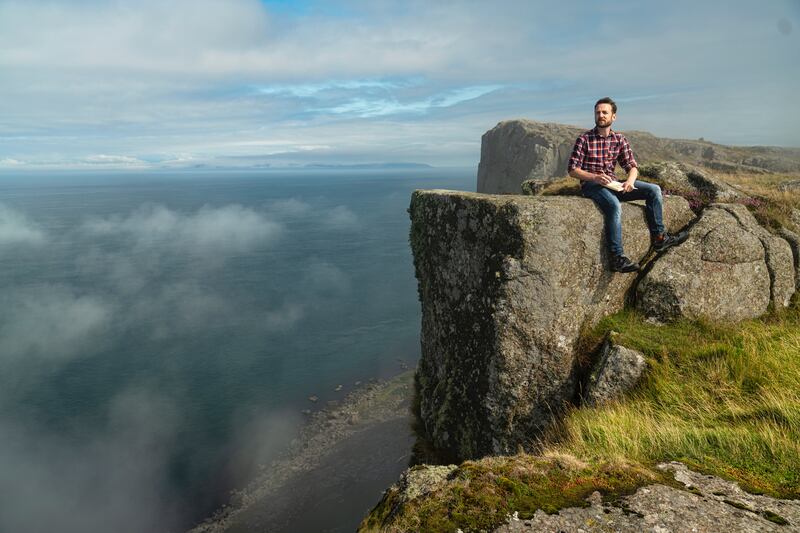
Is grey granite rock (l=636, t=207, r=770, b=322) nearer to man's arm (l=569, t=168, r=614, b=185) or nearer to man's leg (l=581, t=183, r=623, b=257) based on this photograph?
man's leg (l=581, t=183, r=623, b=257)

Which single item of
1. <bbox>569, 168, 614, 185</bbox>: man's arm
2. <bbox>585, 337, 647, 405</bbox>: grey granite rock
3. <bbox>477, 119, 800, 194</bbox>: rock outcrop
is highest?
<bbox>477, 119, 800, 194</bbox>: rock outcrop

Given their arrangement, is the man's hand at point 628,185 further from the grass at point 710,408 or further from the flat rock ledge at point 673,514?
the flat rock ledge at point 673,514

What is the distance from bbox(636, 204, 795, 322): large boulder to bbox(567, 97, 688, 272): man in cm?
68

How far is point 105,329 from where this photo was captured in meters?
84.6

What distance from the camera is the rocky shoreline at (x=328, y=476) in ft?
111

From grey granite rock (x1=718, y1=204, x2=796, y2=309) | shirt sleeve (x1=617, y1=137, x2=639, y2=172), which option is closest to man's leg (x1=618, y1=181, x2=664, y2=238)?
shirt sleeve (x1=617, y1=137, x2=639, y2=172)

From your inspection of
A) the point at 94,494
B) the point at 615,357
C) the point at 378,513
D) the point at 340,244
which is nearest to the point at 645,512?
the point at 378,513

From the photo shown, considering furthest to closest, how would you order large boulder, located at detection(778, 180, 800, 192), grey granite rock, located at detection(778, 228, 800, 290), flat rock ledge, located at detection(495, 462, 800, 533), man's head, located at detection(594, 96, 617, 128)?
large boulder, located at detection(778, 180, 800, 192), grey granite rock, located at detection(778, 228, 800, 290), man's head, located at detection(594, 96, 617, 128), flat rock ledge, located at detection(495, 462, 800, 533)

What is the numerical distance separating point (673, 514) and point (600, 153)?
10077 millimetres

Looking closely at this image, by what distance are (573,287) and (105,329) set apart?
95105 mm

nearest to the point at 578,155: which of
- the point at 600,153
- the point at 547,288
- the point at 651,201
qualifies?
the point at 600,153

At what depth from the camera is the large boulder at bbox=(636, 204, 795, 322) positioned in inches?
503

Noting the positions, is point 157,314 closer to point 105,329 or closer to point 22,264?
point 105,329

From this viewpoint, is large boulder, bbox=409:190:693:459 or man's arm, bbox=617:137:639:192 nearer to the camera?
large boulder, bbox=409:190:693:459
